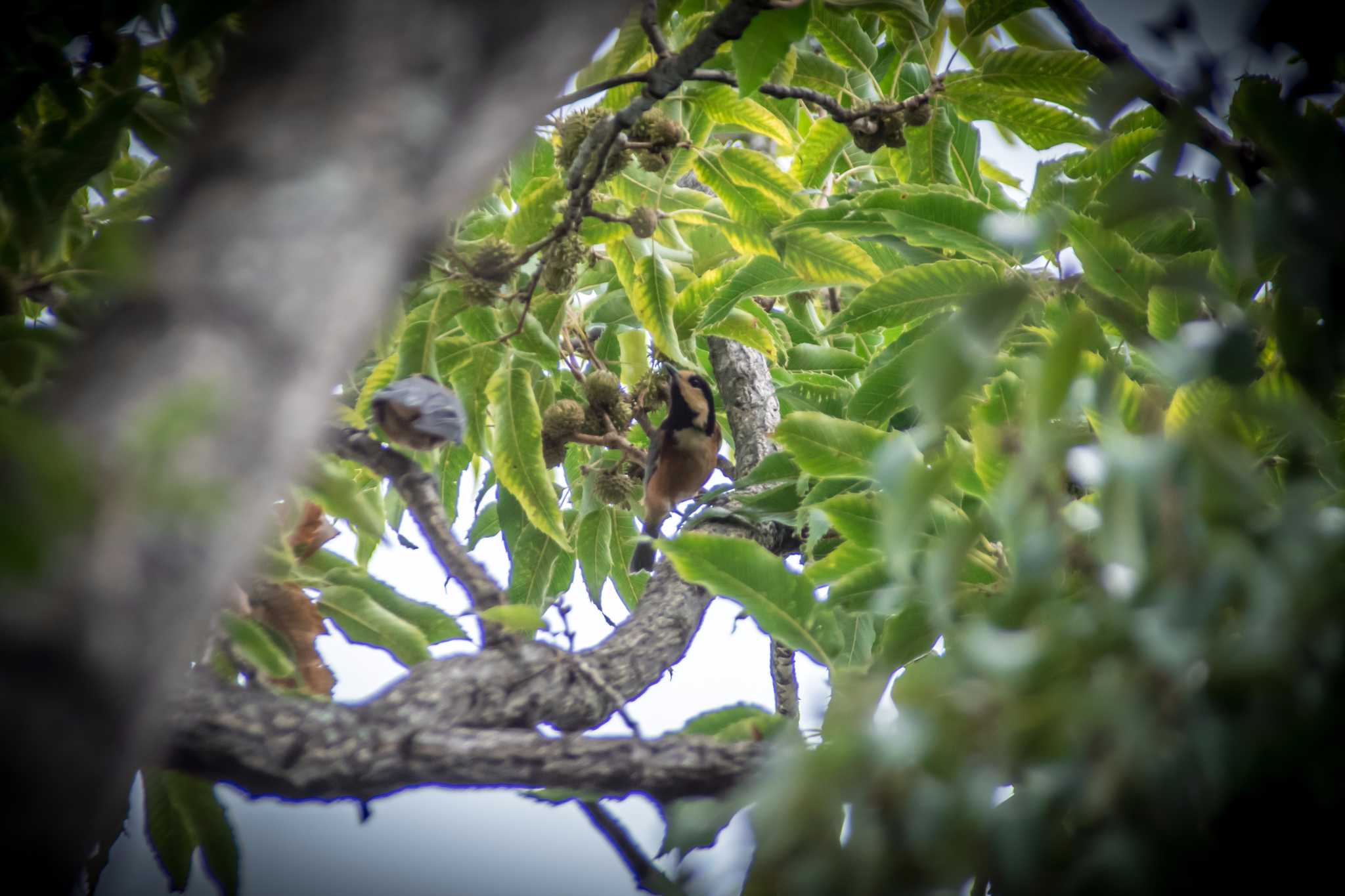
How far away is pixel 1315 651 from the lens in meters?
0.69

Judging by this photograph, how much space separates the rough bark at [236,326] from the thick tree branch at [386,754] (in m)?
0.63

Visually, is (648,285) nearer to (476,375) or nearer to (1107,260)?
(476,375)

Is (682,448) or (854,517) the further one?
(682,448)

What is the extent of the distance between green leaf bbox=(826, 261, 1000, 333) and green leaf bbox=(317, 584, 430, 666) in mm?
1228

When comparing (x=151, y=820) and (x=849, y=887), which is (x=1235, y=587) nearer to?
(x=849, y=887)

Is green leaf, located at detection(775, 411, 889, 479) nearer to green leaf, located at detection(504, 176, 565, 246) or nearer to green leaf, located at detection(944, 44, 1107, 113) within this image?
green leaf, located at detection(504, 176, 565, 246)

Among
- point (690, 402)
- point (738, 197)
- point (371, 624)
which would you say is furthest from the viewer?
point (690, 402)

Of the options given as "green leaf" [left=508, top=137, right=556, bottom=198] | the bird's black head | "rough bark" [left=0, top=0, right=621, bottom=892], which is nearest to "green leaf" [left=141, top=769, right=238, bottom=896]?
"rough bark" [left=0, top=0, right=621, bottom=892]

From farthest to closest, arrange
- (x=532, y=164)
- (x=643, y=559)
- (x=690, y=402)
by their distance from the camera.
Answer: (x=643, y=559) < (x=690, y=402) < (x=532, y=164)

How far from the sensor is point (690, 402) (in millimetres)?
3525

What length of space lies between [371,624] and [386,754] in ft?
2.22

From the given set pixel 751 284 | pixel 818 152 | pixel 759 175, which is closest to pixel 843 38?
pixel 818 152

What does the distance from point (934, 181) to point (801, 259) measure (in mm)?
439

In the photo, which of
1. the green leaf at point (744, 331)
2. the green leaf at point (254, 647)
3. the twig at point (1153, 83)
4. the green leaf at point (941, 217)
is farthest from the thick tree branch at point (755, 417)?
the green leaf at point (254, 647)
